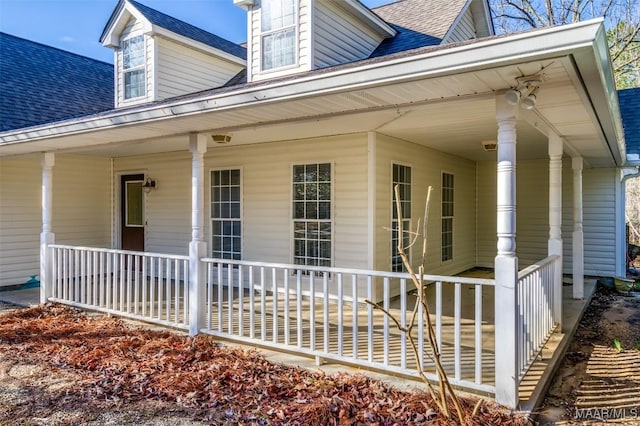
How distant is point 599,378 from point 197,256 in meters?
4.26

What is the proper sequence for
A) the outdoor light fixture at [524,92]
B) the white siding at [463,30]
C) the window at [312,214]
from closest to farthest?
1. the outdoor light fixture at [524,92]
2. the window at [312,214]
3. the white siding at [463,30]

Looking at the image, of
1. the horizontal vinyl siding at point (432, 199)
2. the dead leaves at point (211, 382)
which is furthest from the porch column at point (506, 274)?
the horizontal vinyl siding at point (432, 199)

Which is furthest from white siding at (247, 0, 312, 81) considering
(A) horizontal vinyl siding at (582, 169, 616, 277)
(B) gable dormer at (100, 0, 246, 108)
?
(A) horizontal vinyl siding at (582, 169, 616, 277)

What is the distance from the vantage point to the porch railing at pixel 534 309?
344 cm

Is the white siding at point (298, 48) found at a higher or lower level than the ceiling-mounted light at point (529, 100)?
higher

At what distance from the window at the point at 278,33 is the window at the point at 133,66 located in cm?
288

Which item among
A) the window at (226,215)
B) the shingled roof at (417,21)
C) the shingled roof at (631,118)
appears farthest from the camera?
the shingled roof at (631,118)

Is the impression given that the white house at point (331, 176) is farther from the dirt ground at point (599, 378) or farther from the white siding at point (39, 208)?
the dirt ground at point (599, 378)

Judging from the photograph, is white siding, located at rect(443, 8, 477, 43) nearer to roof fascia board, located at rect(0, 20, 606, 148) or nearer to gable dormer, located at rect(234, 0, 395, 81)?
gable dormer, located at rect(234, 0, 395, 81)

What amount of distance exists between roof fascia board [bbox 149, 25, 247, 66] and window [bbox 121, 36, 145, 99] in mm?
573

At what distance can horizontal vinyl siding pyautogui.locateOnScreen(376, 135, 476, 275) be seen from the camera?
6516 mm

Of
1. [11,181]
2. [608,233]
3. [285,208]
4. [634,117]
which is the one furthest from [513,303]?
[634,117]

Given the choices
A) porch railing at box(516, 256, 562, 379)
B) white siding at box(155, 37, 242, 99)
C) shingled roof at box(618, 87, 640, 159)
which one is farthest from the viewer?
shingled roof at box(618, 87, 640, 159)

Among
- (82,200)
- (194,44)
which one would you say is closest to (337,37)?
(194,44)
